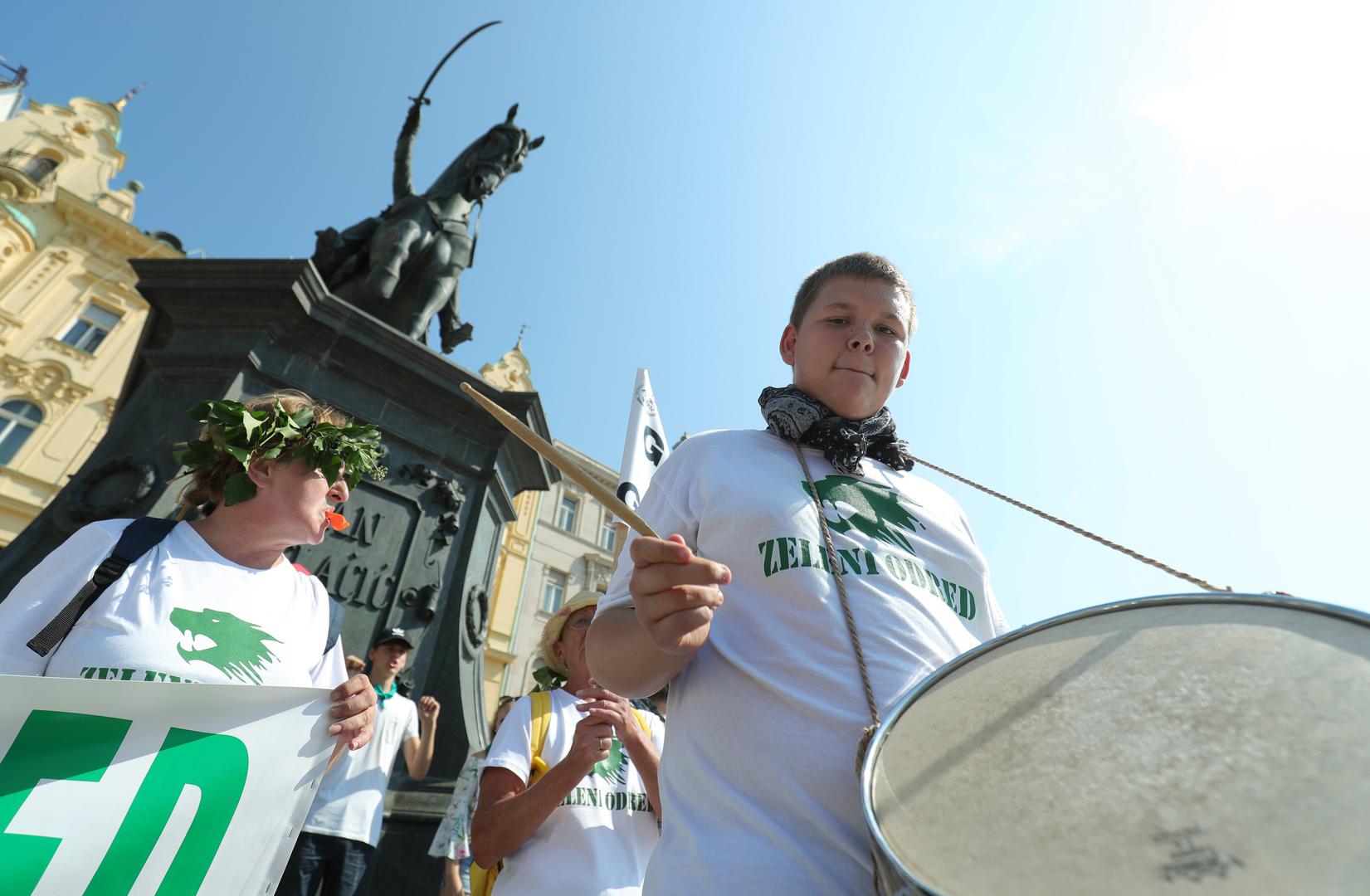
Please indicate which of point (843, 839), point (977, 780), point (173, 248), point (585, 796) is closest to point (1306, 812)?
point (977, 780)

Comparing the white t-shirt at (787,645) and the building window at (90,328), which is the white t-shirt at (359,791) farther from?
the building window at (90,328)

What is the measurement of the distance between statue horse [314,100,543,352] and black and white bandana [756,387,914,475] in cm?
442

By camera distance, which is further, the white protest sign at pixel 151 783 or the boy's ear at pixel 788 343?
the boy's ear at pixel 788 343

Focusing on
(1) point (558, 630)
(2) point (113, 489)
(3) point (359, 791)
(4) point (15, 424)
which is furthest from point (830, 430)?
(4) point (15, 424)

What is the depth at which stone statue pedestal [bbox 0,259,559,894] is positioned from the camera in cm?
343

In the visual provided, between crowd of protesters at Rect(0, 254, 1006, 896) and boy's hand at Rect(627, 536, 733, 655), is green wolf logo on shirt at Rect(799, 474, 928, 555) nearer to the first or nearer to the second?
crowd of protesters at Rect(0, 254, 1006, 896)

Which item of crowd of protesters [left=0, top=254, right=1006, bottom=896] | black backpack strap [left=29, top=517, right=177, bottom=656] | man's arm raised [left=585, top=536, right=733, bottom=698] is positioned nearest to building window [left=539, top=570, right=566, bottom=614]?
crowd of protesters [left=0, top=254, right=1006, bottom=896]

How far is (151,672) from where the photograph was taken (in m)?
1.50

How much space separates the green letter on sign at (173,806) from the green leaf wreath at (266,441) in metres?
0.62

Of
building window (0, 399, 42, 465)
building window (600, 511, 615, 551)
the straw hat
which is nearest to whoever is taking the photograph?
the straw hat

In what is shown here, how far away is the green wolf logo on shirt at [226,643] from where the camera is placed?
1581mm

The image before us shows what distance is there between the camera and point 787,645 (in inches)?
41.2

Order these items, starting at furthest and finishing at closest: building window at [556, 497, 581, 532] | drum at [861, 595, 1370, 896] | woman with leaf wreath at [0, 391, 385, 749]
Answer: building window at [556, 497, 581, 532] < woman with leaf wreath at [0, 391, 385, 749] < drum at [861, 595, 1370, 896]

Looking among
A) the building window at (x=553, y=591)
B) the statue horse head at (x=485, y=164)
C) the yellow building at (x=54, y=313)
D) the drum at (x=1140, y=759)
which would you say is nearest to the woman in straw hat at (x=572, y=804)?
the drum at (x=1140, y=759)
